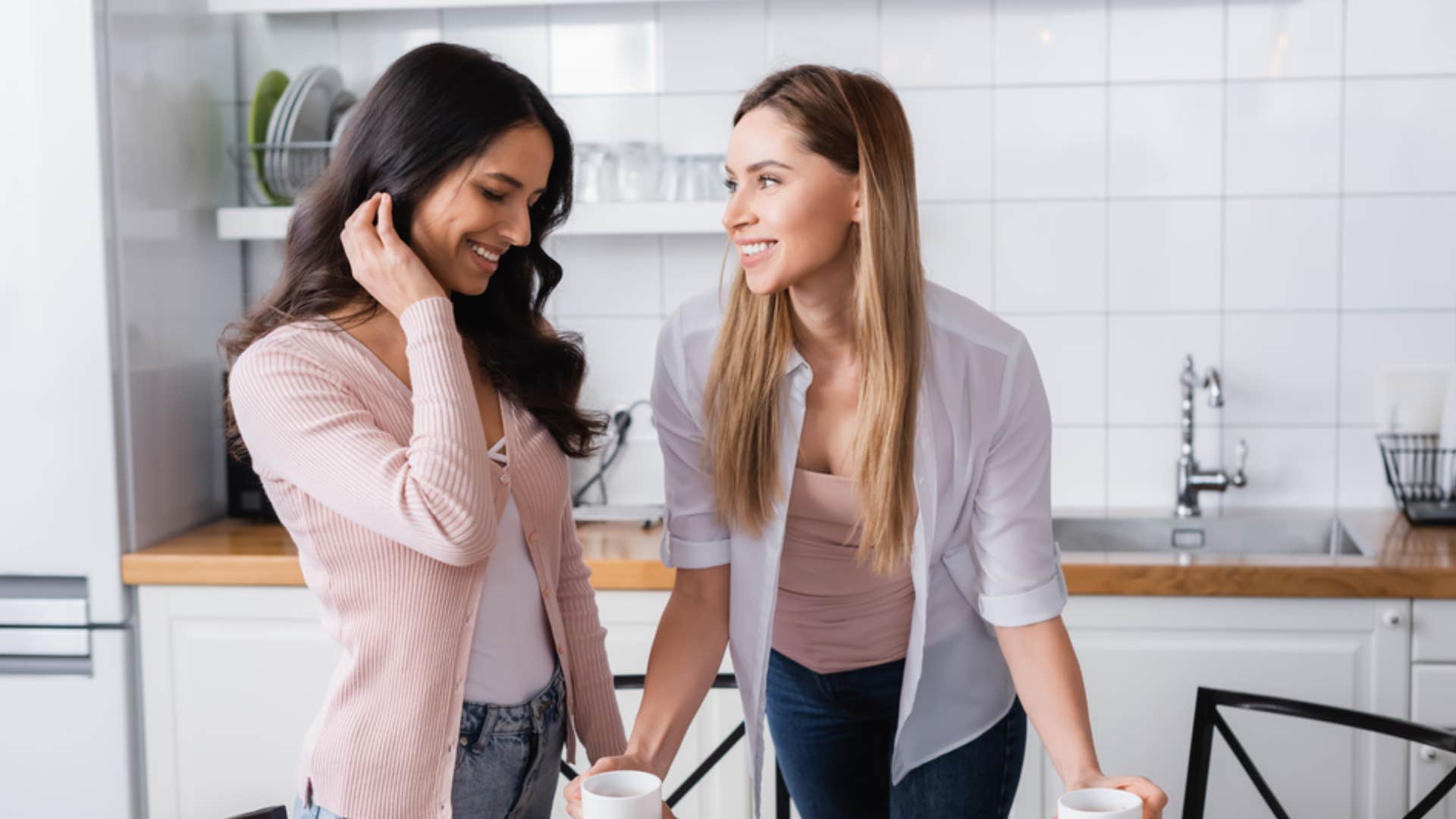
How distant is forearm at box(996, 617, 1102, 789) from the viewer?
1180 mm

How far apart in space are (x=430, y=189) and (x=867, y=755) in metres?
0.79

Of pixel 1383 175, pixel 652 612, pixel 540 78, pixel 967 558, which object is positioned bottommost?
pixel 652 612

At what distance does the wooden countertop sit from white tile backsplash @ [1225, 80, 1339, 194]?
0.64m

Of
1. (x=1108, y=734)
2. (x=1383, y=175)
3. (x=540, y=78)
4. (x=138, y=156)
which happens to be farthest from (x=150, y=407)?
(x=1383, y=175)

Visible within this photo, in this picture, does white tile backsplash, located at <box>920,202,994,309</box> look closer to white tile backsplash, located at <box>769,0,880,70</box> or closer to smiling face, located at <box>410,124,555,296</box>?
white tile backsplash, located at <box>769,0,880,70</box>

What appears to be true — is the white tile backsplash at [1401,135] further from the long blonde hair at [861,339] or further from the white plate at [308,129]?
the white plate at [308,129]

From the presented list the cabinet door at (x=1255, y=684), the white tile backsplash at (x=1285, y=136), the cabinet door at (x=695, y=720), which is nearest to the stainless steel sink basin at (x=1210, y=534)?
the cabinet door at (x=1255, y=684)

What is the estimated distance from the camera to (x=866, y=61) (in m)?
2.45

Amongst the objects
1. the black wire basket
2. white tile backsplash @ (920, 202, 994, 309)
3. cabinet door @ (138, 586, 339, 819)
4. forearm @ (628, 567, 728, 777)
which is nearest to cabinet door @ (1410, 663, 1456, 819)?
the black wire basket

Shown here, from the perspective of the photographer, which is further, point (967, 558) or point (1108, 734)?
point (1108, 734)

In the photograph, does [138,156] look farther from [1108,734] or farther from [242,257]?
[1108,734]

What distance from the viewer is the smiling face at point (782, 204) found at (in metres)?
1.20

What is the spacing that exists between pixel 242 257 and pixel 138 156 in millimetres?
423

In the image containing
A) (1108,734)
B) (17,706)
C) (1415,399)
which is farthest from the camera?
(1415,399)
